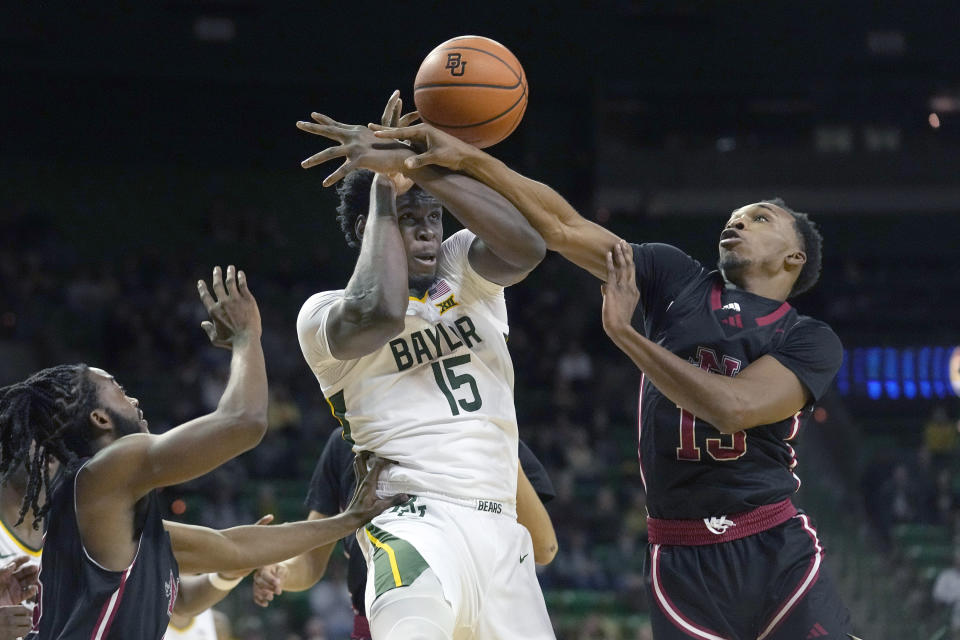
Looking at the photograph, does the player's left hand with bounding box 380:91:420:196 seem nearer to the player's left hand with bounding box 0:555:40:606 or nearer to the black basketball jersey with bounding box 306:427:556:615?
the black basketball jersey with bounding box 306:427:556:615

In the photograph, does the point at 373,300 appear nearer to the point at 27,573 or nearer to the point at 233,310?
the point at 233,310

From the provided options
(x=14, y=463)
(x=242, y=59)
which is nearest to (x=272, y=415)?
(x=242, y=59)

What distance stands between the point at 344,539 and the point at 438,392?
1.41 metres

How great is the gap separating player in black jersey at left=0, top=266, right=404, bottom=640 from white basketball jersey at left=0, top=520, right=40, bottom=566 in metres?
0.98

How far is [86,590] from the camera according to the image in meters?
3.63

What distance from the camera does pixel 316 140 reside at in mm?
18266

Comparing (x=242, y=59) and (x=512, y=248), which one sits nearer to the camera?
(x=512, y=248)

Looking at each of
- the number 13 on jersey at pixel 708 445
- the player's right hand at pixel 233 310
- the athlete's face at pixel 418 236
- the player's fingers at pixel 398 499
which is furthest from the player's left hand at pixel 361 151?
the number 13 on jersey at pixel 708 445

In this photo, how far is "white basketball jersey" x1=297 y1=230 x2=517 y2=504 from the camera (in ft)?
13.4

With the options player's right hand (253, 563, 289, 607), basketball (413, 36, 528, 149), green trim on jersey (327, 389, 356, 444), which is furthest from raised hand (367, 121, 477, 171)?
player's right hand (253, 563, 289, 607)

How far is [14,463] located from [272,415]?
902cm

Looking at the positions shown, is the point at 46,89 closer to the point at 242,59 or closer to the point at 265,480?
the point at 242,59

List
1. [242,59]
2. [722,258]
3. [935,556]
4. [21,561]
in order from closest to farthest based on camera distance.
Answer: [21,561], [722,258], [935,556], [242,59]

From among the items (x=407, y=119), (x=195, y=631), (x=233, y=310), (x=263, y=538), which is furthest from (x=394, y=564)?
(x=195, y=631)
